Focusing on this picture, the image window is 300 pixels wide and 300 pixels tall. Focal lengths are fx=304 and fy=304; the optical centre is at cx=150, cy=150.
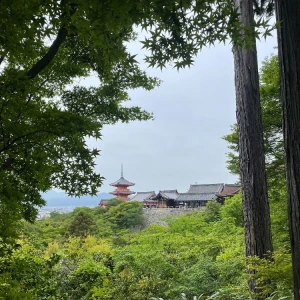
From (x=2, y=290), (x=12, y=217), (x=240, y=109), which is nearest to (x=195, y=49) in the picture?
(x=12, y=217)

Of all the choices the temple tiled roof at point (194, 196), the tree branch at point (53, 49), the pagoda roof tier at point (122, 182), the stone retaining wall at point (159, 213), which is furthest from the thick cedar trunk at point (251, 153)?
the pagoda roof tier at point (122, 182)

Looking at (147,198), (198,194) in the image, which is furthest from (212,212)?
(147,198)

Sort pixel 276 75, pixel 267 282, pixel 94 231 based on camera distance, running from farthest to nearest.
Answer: pixel 94 231 < pixel 276 75 < pixel 267 282

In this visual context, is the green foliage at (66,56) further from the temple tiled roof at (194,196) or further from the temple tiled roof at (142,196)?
the temple tiled roof at (142,196)

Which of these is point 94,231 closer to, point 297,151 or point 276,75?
point 276,75

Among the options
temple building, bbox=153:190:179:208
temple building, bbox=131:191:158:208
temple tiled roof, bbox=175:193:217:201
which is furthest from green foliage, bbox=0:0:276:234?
temple building, bbox=131:191:158:208

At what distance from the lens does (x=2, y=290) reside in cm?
119

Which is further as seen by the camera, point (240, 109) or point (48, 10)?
point (240, 109)

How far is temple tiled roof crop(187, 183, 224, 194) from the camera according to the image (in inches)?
776

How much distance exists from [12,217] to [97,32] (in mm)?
797

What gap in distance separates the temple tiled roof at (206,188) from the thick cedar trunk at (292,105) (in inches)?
734

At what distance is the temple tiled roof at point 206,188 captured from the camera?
1970 centimetres

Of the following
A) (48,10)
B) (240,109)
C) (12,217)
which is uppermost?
(240,109)

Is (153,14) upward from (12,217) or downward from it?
upward
